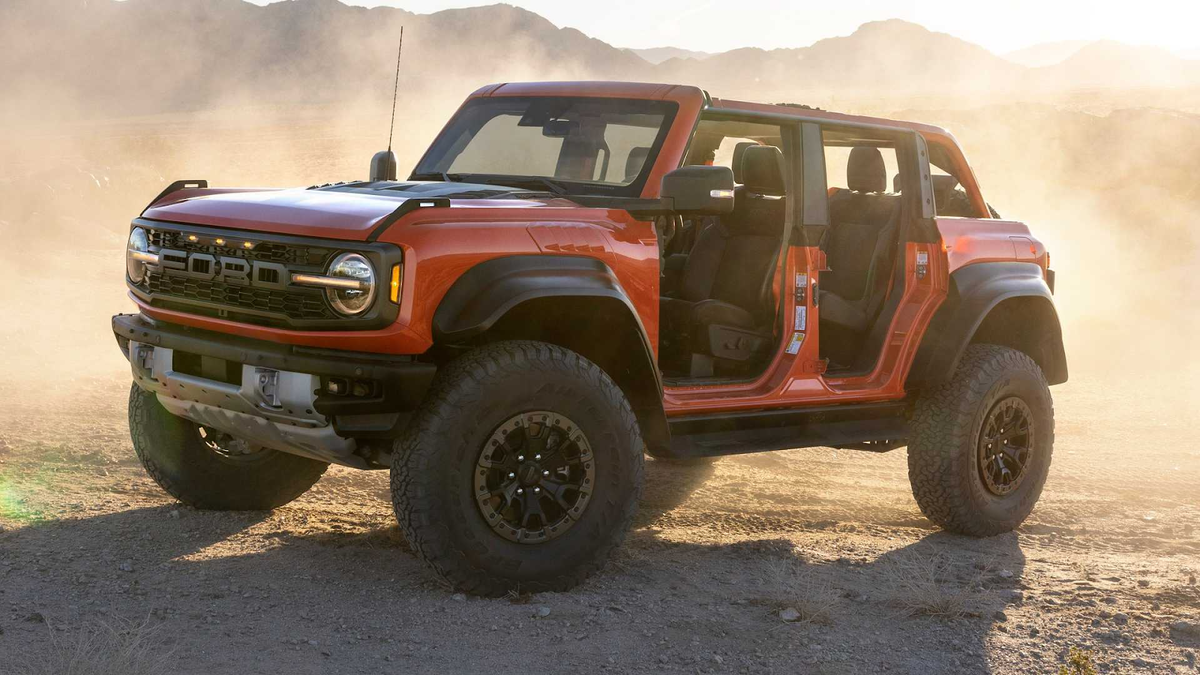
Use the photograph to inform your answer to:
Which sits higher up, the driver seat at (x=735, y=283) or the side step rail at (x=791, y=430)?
the driver seat at (x=735, y=283)

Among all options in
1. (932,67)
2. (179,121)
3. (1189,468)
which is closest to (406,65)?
(179,121)

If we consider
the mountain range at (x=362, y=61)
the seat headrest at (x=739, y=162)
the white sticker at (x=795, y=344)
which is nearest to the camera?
the white sticker at (x=795, y=344)

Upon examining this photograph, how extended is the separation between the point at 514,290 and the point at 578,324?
2.20 feet

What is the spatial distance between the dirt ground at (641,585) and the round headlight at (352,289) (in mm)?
1181

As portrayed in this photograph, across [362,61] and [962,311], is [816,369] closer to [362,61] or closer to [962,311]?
[962,311]

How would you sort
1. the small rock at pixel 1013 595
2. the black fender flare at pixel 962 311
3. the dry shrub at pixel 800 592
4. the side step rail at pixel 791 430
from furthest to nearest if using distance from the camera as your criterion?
the black fender flare at pixel 962 311 < the side step rail at pixel 791 430 < the small rock at pixel 1013 595 < the dry shrub at pixel 800 592

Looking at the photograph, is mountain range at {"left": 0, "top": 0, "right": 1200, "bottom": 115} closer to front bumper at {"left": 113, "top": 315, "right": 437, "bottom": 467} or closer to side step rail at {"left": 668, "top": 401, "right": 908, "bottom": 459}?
side step rail at {"left": 668, "top": 401, "right": 908, "bottom": 459}

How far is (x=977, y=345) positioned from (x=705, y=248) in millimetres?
1552

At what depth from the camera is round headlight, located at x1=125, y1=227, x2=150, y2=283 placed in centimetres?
539

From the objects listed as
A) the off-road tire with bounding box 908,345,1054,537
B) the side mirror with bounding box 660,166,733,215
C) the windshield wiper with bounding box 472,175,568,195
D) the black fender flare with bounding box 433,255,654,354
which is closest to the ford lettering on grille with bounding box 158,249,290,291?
the black fender flare with bounding box 433,255,654,354

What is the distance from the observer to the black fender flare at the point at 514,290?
477 cm

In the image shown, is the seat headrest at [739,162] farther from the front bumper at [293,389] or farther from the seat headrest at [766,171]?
the front bumper at [293,389]

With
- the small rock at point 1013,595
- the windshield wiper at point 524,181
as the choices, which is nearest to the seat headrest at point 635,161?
the windshield wiper at point 524,181

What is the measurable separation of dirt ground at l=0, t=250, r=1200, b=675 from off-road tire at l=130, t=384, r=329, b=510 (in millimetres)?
102
